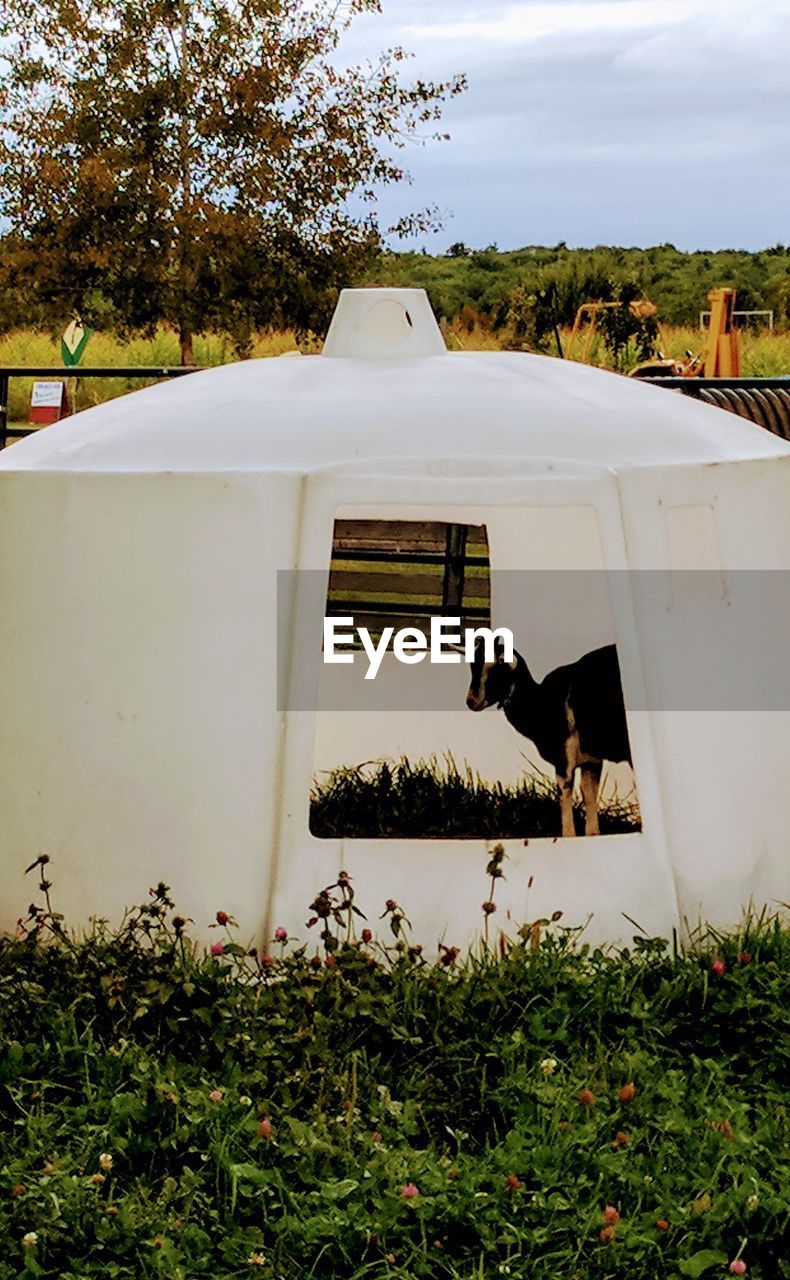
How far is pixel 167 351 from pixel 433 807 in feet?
70.6

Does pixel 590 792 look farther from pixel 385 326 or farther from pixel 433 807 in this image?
pixel 385 326

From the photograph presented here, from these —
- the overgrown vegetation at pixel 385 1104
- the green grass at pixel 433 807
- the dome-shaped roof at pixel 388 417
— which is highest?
the dome-shaped roof at pixel 388 417

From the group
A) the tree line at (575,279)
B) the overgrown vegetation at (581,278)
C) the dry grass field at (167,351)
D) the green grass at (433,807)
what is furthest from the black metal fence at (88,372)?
the overgrown vegetation at (581,278)

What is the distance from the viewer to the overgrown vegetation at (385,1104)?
13.8 feet

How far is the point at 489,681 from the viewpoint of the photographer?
21.7ft

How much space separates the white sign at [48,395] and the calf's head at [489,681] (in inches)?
446

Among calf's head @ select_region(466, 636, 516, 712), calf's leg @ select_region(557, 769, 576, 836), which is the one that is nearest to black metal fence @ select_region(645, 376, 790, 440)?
calf's head @ select_region(466, 636, 516, 712)

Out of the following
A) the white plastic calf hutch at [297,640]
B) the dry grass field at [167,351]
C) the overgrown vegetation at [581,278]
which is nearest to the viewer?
the white plastic calf hutch at [297,640]

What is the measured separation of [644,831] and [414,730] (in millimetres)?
2373

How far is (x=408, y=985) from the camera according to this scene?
523 cm

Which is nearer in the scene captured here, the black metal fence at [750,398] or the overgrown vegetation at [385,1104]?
the overgrown vegetation at [385,1104]

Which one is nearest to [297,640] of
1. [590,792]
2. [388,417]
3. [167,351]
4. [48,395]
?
[388,417]

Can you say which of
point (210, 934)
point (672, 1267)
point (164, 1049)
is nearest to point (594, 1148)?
point (672, 1267)

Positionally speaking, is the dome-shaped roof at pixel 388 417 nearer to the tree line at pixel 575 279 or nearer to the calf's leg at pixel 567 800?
the calf's leg at pixel 567 800
